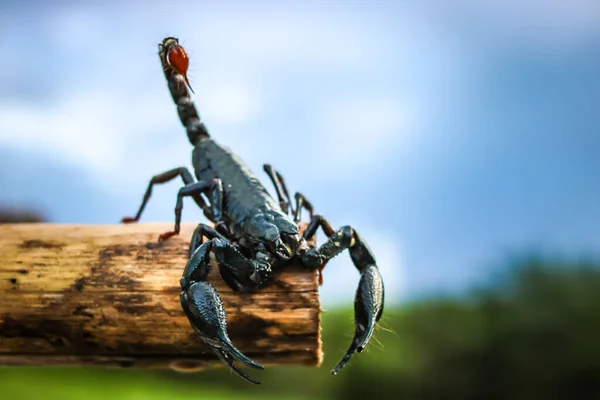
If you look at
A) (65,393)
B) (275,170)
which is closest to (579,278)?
(275,170)

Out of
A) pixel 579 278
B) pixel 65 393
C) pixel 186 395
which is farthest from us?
pixel 186 395

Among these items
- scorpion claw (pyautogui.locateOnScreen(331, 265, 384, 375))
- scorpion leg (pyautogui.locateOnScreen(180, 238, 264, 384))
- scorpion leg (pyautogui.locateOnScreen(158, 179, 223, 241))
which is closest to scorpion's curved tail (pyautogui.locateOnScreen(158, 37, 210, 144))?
scorpion leg (pyautogui.locateOnScreen(158, 179, 223, 241))

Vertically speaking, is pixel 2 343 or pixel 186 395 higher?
pixel 2 343

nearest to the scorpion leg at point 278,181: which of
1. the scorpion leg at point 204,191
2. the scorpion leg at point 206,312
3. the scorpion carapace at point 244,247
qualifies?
the scorpion carapace at point 244,247

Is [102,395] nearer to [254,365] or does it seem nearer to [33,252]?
[33,252]

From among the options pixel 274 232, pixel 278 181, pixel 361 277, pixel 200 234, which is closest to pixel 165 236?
pixel 200 234
